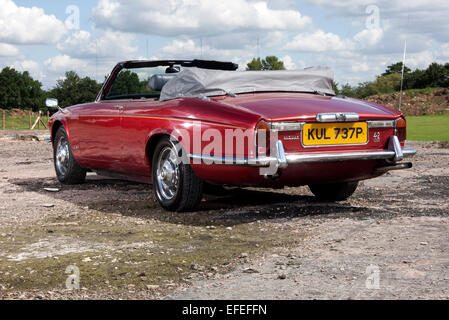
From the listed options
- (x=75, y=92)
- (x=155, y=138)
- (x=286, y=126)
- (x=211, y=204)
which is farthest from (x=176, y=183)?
(x=75, y=92)

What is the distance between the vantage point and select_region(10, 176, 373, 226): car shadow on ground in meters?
5.84

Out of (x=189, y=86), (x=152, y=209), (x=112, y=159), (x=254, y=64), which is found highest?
(x=254, y=64)

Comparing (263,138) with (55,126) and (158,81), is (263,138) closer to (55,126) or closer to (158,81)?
(158,81)

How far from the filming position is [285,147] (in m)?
5.29

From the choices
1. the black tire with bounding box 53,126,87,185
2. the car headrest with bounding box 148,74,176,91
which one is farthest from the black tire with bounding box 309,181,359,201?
the black tire with bounding box 53,126,87,185

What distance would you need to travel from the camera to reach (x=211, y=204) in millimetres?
6641

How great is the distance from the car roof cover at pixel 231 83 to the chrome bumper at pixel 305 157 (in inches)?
Answer: 31.4

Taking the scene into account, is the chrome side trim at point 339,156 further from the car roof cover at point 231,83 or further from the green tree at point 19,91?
the green tree at point 19,91

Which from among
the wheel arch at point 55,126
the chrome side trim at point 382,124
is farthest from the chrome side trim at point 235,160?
the wheel arch at point 55,126

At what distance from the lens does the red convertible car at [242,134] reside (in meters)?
5.28
